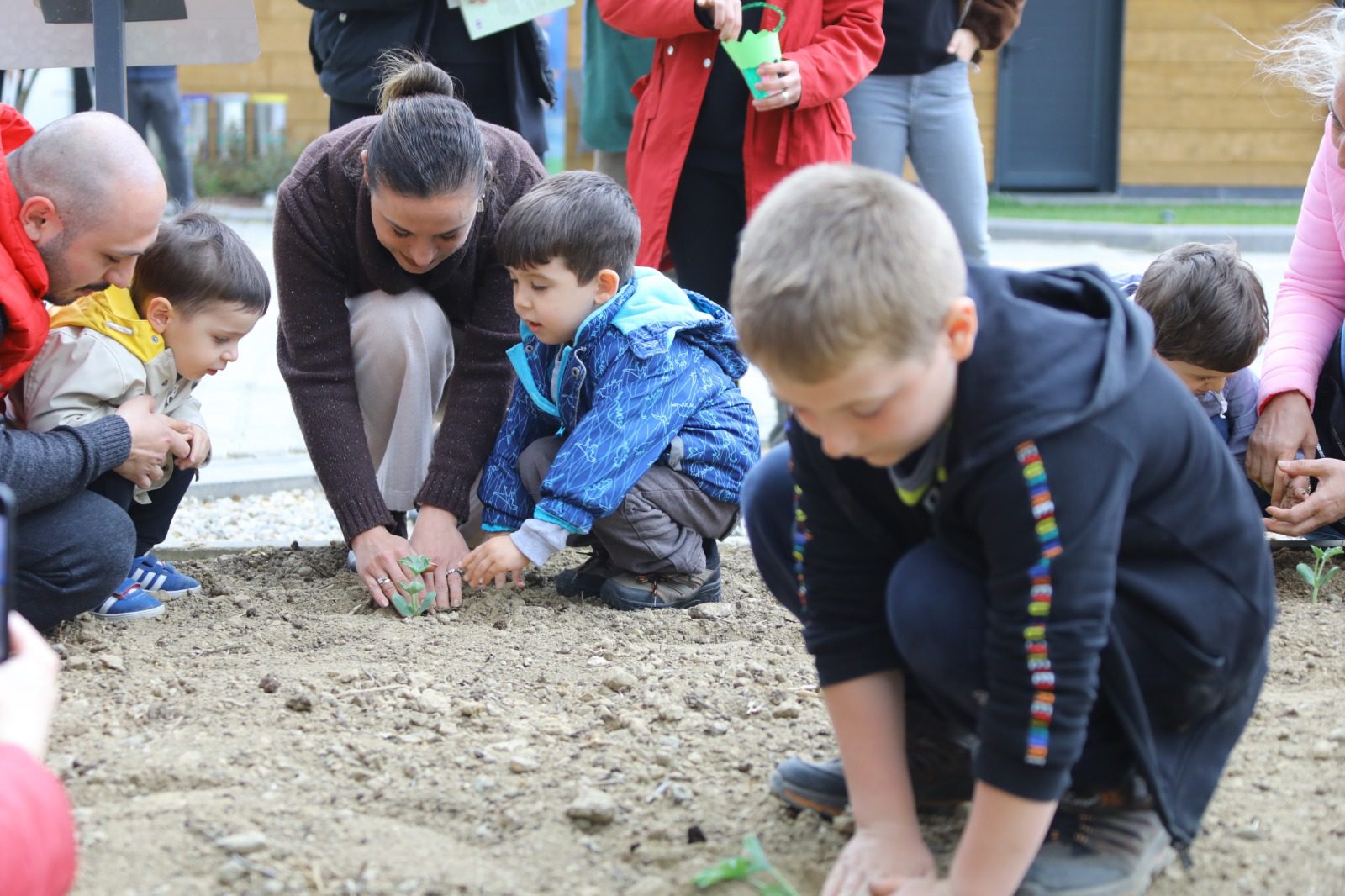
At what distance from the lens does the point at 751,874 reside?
187cm

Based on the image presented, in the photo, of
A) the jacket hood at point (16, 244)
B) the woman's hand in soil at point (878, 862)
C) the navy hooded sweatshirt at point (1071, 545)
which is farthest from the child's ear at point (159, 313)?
the woman's hand in soil at point (878, 862)

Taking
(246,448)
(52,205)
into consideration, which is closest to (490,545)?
(52,205)

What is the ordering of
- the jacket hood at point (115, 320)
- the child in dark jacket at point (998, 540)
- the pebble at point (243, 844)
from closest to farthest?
the child in dark jacket at point (998, 540) → the pebble at point (243, 844) → the jacket hood at point (115, 320)

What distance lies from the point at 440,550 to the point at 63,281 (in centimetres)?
100

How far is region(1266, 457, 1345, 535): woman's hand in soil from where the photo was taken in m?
3.25

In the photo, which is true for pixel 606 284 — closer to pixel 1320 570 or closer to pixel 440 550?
pixel 440 550

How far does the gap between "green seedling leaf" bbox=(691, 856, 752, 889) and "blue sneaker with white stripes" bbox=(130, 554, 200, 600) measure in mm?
1899

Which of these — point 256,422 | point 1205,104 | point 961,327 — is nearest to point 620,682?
point 961,327

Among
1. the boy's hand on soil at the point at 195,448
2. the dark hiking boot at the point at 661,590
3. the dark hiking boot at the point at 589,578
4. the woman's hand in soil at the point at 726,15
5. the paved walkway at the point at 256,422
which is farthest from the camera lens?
the paved walkway at the point at 256,422

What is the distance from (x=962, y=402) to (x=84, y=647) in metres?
2.00

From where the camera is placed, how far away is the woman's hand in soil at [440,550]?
3.21 metres

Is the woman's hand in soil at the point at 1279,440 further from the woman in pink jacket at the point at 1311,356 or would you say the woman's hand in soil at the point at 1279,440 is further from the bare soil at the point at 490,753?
the bare soil at the point at 490,753

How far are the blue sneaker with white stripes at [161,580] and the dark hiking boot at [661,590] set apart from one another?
97cm

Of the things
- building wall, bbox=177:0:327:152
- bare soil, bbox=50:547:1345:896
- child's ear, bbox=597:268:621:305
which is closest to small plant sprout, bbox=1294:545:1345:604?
bare soil, bbox=50:547:1345:896
